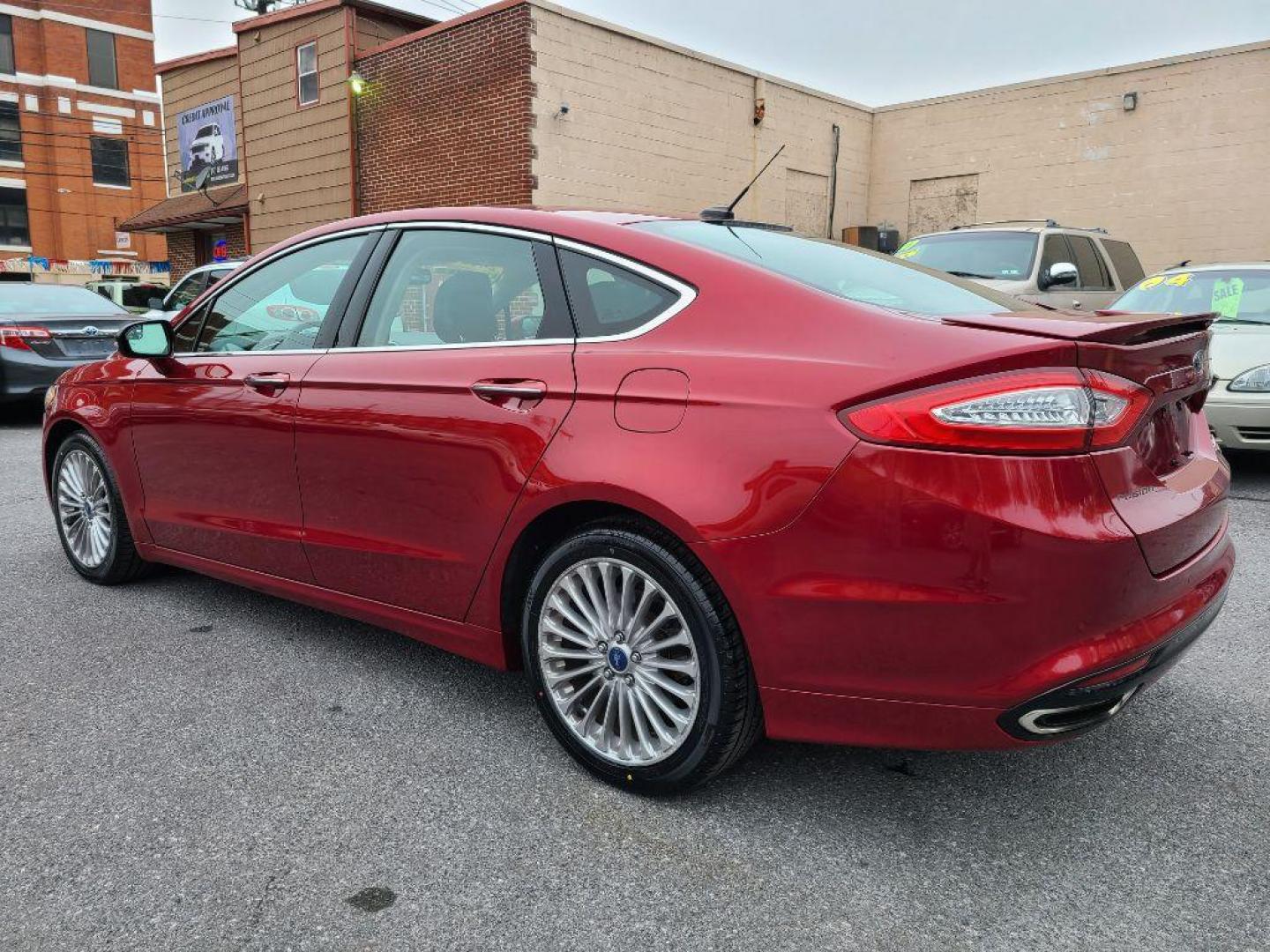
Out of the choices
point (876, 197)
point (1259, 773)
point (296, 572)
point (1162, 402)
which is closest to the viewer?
point (1162, 402)

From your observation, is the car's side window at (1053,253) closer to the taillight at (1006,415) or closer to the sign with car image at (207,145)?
the taillight at (1006,415)

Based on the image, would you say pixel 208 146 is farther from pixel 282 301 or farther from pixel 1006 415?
pixel 1006 415

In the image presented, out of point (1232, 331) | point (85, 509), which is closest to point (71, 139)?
point (85, 509)

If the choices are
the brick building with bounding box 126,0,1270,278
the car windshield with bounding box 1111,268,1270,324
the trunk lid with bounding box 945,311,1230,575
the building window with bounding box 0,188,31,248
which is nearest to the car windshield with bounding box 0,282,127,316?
the brick building with bounding box 126,0,1270,278

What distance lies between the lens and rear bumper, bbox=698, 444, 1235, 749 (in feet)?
6.56

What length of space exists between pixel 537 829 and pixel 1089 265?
32.8ft

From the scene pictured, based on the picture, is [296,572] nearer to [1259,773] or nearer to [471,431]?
[471,431]

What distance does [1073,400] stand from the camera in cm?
204

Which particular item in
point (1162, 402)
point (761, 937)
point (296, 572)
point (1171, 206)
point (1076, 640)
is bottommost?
point (761, 937)

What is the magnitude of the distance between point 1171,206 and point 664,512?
17.7 m

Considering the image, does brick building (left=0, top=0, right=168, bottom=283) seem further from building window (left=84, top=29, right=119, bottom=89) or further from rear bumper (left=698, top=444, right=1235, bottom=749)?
rear bumper (left=698, top=444, right=1235, bottom=749)

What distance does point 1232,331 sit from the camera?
22.1 feet

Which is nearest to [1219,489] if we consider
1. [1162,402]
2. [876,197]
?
[1162,402]

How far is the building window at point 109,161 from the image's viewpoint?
1810 inches
